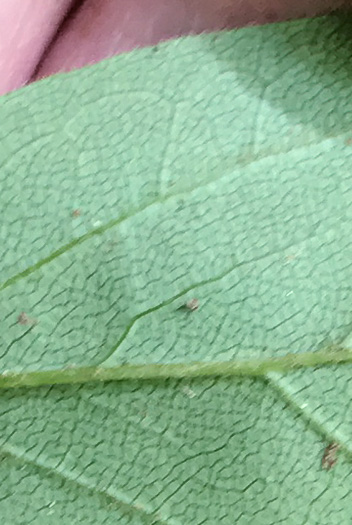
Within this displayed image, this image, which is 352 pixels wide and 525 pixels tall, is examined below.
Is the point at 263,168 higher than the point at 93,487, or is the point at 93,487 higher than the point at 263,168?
the point at 263,168

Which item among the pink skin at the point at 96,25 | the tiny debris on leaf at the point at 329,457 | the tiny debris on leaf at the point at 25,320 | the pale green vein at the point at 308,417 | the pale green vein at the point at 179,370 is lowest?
the tiny debris on leaf at the point at 329,457

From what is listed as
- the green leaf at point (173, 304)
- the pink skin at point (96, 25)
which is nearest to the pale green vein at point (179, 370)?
the green leaf at point (173, 304)

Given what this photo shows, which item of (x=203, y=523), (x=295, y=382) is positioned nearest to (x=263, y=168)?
(x=295, y=382)

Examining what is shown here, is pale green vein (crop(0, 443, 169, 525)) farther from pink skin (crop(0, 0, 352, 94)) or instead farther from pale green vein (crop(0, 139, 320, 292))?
pink skin (crop(0, 0, 352, 94))

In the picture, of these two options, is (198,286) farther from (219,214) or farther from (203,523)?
(203,523)

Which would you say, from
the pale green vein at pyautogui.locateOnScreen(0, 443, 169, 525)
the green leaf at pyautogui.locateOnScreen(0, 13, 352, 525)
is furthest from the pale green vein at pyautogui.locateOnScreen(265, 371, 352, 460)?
the pale green vein at pyautogui.locateOnScreen(0, 443, 169, 525)

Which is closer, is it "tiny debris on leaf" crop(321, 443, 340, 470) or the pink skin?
"tiny debris on leaf" crop(321, 443, 340, 470)

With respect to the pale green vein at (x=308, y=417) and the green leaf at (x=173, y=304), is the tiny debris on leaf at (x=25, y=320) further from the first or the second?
the pale green vein at (x=308, y=417)
